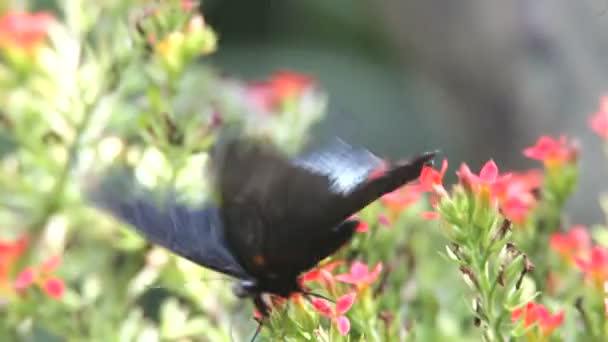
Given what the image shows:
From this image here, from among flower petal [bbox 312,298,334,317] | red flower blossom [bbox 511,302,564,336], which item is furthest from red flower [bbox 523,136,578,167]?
flower petal [bbox 312,298,334,317]

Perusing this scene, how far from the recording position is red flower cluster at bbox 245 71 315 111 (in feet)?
4.53

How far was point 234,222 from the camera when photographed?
689mm

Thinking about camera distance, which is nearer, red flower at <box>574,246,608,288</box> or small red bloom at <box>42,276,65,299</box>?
red flower at <box>574,246,608,288</box>

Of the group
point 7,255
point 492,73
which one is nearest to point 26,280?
point 7,255

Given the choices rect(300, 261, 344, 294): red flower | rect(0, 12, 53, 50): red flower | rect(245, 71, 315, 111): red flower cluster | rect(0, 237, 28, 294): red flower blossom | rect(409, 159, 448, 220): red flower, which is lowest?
rect(0, 237, 28, 294): red flower blossom

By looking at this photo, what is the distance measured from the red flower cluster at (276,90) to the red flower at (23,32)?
344 millimetres

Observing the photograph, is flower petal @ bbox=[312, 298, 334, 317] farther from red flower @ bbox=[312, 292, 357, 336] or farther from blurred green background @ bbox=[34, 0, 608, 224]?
blurred green background @ bbox=[34, 0, 608, 224]

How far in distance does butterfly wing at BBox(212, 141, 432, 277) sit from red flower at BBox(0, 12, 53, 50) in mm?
625

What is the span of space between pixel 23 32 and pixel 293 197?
70cm

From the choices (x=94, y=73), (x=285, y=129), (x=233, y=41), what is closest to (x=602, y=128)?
(x=285, y=129)

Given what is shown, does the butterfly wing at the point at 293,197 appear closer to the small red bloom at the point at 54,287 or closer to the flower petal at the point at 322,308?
the flower petal at the point at 322,308

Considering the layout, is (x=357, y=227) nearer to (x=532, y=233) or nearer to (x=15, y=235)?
(x=532, y=233)

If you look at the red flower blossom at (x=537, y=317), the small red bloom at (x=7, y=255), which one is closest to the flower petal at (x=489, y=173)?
the red flower blossom at (x=537, y=317)

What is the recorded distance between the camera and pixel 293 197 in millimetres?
644
